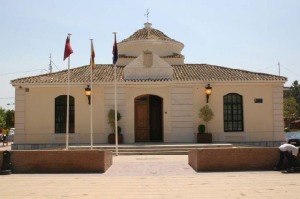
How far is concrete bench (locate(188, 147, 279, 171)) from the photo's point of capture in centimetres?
1287

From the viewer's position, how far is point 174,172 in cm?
1268

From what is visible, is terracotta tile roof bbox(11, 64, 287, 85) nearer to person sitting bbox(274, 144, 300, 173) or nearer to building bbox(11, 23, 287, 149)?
building bbox(11, 23, 287, 149)

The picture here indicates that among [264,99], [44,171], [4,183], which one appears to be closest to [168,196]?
[4,183]

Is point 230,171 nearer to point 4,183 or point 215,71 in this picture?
point 4,183

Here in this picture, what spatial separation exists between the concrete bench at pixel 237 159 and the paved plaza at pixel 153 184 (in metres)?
0.48

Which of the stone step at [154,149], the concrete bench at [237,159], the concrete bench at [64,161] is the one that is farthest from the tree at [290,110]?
the concrete bench at [64,161]

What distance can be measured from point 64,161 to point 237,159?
5562 mm

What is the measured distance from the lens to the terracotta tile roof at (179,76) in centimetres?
2258

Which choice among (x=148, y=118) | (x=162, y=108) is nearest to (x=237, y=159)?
(x=162, y=108)

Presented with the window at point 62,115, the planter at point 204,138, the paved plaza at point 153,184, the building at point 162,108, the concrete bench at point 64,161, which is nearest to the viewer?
the paved plaza at point 153,184

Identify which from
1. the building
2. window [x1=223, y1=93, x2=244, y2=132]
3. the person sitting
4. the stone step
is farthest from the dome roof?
the person sitting

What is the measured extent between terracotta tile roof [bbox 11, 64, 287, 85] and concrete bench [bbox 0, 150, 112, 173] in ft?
32.6

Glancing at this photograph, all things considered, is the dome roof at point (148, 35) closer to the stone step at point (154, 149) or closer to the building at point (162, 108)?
the building at point (162, 108)

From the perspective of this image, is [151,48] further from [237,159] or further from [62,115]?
[237,159]
